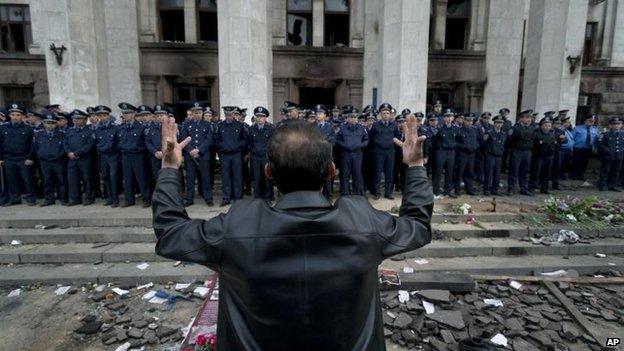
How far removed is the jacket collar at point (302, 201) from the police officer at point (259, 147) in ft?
21.5

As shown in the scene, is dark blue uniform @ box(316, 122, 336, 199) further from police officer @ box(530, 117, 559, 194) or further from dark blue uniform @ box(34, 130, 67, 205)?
dark blue uniform @ box(34, 130, 67, 205)

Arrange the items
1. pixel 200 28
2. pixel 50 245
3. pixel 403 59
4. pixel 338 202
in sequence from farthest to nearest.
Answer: pixel 200 28, pixel 403 59, pixel 50 245, pixel 338 202

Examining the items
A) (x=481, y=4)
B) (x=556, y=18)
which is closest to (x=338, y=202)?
(x=556, y=18)

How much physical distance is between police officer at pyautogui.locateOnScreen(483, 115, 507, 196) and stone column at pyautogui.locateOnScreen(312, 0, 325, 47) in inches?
316

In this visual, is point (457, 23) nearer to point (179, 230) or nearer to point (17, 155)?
point (17, 155)

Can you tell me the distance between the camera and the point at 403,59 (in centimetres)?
947

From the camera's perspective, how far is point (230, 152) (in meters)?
7.80

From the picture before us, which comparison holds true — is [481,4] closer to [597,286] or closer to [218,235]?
[597,286]

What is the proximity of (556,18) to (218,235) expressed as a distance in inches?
532

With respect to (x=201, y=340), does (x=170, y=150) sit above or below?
above

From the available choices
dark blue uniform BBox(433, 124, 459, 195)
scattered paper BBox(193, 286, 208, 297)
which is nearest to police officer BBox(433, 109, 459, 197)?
dark blue uniform BBox(433, 124, 459, 195)

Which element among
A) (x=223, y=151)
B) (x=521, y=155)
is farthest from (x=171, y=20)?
(x=521, y=155)

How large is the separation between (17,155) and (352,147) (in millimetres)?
7350

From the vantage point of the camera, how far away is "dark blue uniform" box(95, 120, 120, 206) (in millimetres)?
7687
